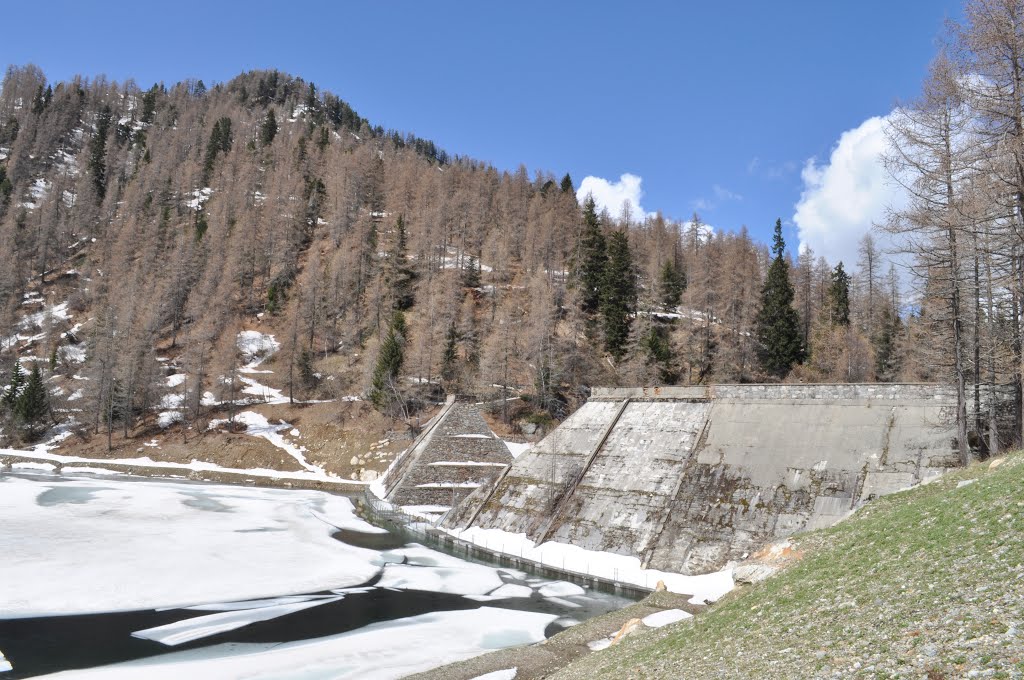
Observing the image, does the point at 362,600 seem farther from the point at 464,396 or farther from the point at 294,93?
the point at 294,93

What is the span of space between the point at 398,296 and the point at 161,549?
48.9 m

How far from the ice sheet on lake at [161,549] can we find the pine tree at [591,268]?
35.0 m

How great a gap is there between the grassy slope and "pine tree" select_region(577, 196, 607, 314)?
52002mm

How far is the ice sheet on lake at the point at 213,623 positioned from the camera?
56.3ft

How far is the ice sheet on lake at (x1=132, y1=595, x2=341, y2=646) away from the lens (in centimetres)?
1717

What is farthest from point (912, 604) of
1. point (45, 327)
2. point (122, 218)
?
point (122, 218)

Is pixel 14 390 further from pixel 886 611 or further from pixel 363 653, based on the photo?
pixel 886 611

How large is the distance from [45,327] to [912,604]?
10314 centimetres

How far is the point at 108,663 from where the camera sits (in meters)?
15.2

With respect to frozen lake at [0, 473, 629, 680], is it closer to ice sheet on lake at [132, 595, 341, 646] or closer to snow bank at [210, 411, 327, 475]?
ice sheet on lake at [132, 595, 341, 646]

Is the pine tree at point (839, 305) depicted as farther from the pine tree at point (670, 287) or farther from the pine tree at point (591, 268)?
the pine tree at point (591, 268)

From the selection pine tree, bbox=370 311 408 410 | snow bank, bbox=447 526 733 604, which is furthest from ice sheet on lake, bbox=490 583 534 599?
pine tree, bbox=370 311 408 410

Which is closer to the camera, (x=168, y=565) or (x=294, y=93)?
(x=168, y=565)

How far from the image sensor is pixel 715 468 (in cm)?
2558
